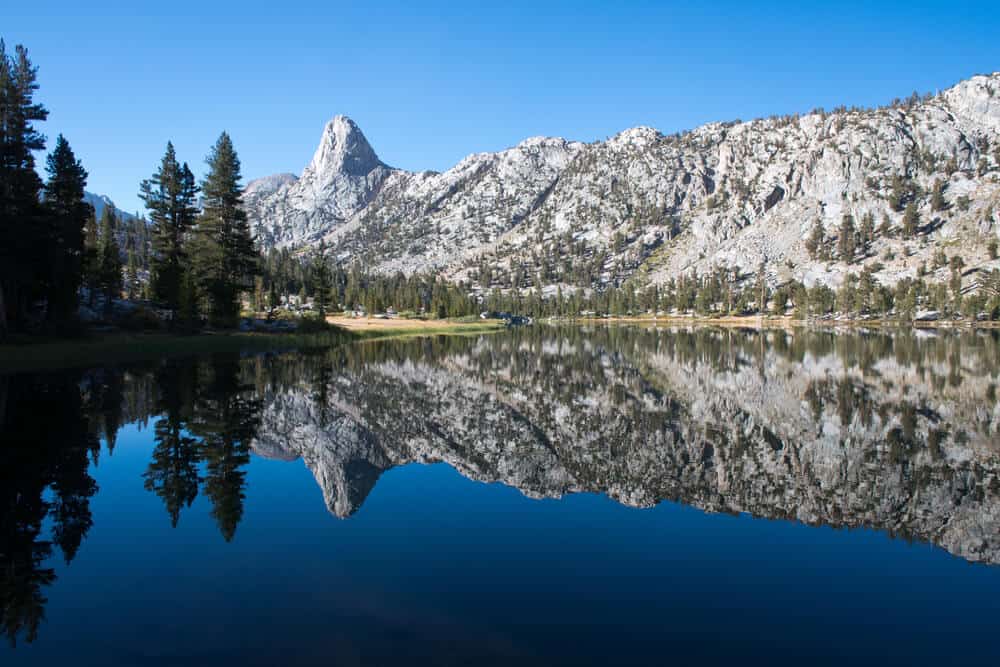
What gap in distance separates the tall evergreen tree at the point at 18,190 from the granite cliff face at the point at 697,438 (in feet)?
82.9

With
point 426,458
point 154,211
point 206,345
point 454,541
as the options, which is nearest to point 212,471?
point 426,458

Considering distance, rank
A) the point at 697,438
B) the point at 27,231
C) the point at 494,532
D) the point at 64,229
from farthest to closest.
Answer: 1. the point at 64,229
2. the point at 27,231
3. the point at 697,438
4. the point at 494,532

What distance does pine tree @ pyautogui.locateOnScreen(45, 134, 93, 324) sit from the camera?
46844 mm

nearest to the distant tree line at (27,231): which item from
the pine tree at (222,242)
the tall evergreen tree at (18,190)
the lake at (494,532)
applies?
the tall evergreen tree at (18,190)

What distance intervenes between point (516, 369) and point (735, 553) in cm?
3463

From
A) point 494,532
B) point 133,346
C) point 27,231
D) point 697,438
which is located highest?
point 27,231

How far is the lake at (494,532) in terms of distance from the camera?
313 inches

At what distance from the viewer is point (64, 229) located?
48375 mm

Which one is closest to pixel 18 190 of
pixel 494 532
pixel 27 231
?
pixel 27 231

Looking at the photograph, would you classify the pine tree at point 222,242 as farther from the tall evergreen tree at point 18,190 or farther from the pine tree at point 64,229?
the tall evergreen tree at point 18,190

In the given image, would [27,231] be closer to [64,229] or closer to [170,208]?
[64,229]

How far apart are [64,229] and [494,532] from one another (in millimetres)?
52240

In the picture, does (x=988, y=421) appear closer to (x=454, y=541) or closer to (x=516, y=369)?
(x=454, y=541)

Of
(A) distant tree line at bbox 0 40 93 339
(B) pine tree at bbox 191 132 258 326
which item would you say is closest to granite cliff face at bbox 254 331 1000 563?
(A) distant tree line at bbox 0 40 93 339
